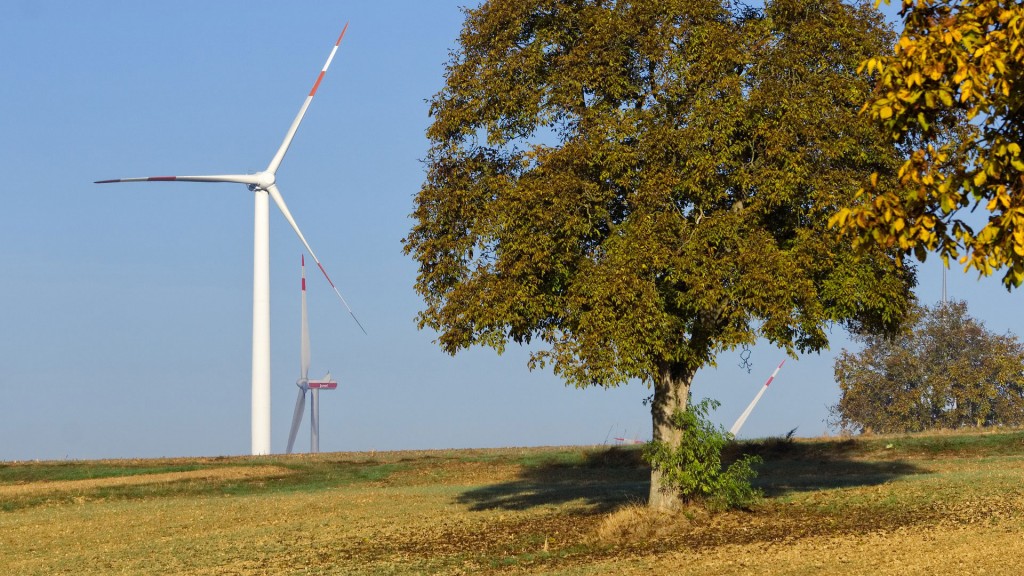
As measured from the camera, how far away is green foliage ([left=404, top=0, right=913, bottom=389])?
25984 millimetres

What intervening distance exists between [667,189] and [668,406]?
245 inches

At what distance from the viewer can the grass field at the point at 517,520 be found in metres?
23.5

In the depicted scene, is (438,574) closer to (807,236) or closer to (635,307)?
(635,307)

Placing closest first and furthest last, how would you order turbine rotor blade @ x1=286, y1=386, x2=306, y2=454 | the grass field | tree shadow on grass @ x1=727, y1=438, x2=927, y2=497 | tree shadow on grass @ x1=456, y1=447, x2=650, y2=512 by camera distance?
the grass field → tree shadow on grass @ x1=456, y1=447, x2=650, y2=512 → tree shadow on grass @ x1=727, y1=438, x2=927, y2=497 → turbine rotor blade @ x1=286, y1=386, x2=306, y2=454

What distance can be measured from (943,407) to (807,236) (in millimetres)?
62488

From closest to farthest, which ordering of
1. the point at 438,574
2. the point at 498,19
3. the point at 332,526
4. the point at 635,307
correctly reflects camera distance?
the point at 438,574 → the point at 635,307 → the point at 498,19 → the point at 332,526

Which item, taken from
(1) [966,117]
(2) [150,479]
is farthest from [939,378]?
(1) [966,117]

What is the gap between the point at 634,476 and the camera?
47031 millimetres

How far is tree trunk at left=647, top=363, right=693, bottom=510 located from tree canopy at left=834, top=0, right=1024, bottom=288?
15388 millimetres

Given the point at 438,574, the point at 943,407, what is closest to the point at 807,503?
the point at 438,574

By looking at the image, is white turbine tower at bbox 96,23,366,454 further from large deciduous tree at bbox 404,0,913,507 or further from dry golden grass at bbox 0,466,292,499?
large deciduous tree at bbox 404,0,913,507

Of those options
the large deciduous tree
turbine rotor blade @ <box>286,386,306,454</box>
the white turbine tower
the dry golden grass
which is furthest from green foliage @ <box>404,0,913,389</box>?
turbine rotor blade @ <box>286,386,306,454</box>

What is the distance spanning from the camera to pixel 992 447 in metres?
51.7

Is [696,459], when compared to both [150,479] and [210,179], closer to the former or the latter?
[150,479]
